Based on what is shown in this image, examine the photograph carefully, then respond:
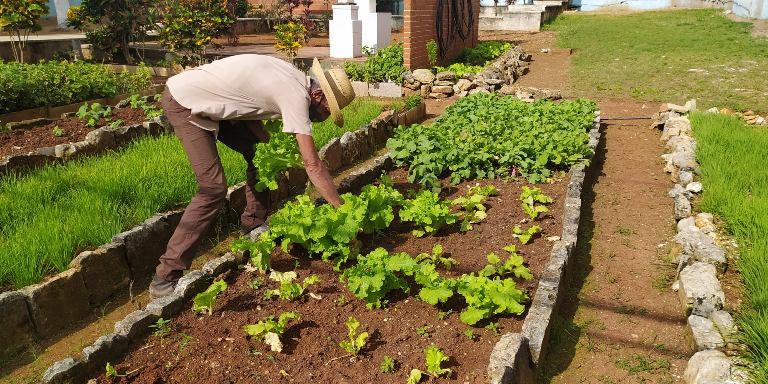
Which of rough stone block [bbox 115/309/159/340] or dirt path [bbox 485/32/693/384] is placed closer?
rough stone block [bbox 115/309/159/340]

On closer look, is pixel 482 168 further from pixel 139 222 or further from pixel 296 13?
pixel 296 13

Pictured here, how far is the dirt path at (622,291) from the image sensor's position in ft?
10.1

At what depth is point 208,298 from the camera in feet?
9.52

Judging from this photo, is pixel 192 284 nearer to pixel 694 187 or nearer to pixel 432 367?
pixel 432 367

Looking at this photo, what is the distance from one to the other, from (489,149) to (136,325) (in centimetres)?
373

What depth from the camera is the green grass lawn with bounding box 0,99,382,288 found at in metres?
3.46

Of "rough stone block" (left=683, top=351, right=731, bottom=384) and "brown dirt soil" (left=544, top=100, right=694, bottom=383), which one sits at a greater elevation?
"rough stone block" (left=683, top=351, right=731, bottom=384)

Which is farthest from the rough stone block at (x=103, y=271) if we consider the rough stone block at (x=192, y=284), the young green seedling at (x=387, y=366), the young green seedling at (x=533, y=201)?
the young green seedling at (x=533, y=201)

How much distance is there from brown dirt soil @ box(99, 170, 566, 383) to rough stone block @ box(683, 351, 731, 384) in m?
0.86

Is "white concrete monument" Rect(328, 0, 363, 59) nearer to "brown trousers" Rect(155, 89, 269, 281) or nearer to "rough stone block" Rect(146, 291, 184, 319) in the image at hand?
"brown trousers" Rect(155, 89, 269, 281)

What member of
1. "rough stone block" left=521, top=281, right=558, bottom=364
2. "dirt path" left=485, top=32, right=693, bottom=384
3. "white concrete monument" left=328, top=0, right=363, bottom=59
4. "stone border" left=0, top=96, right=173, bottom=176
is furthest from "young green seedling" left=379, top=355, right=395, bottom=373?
"white concrete monument" left=328, top=0, right=363, bottom=59

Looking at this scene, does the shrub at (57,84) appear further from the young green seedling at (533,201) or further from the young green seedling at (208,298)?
the young green seedling at (533,201)

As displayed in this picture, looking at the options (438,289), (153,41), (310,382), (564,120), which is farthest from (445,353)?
(153,41)

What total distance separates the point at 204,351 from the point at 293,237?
0.97 m
